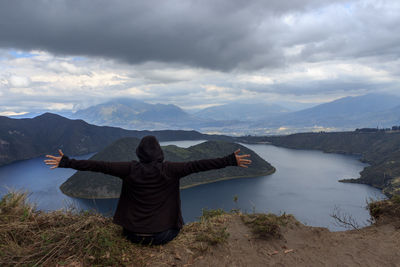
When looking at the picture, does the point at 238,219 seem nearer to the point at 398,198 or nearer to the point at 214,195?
the point at 398,198

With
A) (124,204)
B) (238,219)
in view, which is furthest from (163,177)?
(238,219)

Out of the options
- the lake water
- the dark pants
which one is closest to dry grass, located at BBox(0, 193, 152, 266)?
the dark pants

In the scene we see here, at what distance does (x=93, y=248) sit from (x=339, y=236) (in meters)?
7.78

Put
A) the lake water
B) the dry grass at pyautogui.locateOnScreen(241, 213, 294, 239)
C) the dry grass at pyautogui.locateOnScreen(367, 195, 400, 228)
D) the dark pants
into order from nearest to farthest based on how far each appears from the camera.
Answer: the dark pants
the dry grass at pyautogui.locateOnScreen(241, 213, 294, 239)
the dry grass at pyautogui.locateOnScreen(367, 195, 400, 228)
the lake water

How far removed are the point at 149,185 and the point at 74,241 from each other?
7.95ft

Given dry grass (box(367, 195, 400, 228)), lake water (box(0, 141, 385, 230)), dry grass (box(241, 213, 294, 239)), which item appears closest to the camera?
dry grass (box(241, 213, 294, 239))

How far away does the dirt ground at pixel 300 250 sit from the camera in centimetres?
666

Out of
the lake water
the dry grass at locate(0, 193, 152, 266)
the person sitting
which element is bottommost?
the lake water

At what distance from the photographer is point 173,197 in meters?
6.95

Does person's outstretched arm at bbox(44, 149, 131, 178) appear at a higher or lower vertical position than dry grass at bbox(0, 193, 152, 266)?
higher

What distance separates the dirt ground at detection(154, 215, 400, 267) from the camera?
6.66 m

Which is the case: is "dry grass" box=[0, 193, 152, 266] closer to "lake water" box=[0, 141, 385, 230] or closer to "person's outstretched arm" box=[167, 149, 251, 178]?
"person's outstretched arm" box=[167, 149, 251, 178]

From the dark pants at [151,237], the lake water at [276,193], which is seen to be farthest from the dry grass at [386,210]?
the lake water at [276,193]

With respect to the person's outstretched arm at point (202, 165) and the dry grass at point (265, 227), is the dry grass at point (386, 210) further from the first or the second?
the person's outstretched arm at point (202, 165)
